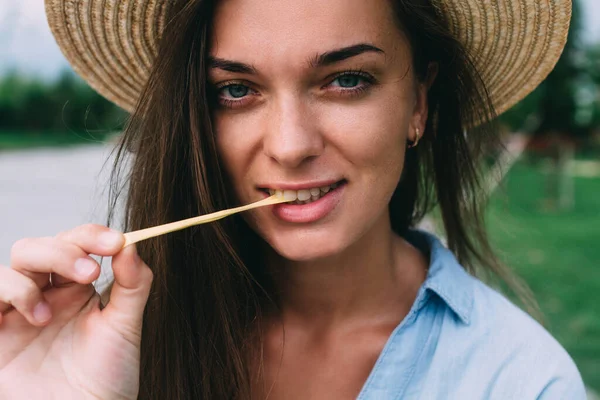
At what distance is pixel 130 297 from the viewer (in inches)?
56.2

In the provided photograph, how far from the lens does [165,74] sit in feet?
5.54

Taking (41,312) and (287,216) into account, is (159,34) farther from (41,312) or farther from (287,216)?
(41,312)

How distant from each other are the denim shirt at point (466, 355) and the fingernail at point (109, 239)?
80 centimetres

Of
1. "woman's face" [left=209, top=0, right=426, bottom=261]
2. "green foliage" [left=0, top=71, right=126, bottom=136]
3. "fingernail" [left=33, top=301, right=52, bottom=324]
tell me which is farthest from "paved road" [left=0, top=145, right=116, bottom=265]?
"fingernail" [left=33, top=301, right=52, bottom=324]

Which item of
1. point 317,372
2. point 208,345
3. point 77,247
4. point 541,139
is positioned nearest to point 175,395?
point 208,345

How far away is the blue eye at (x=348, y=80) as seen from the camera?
161cm

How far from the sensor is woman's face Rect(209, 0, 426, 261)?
1.52 m

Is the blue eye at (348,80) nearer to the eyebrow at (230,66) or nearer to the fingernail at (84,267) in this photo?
the eyebrow at (230,66)

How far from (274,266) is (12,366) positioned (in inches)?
33.0

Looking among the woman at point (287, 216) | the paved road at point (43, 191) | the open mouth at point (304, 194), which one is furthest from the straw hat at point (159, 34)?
the paved road at point (43, 191)

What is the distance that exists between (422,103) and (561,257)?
4.96 meters

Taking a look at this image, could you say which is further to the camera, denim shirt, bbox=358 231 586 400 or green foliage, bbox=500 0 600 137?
green foliage, bbox=500 0 600 137

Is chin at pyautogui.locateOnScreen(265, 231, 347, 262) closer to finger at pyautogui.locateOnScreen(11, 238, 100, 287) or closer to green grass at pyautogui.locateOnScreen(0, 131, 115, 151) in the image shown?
finger at pyautogui.locateOnScreen(11, 238, 100, 287)

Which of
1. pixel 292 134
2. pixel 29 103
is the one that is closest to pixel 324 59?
pixel 292 134
